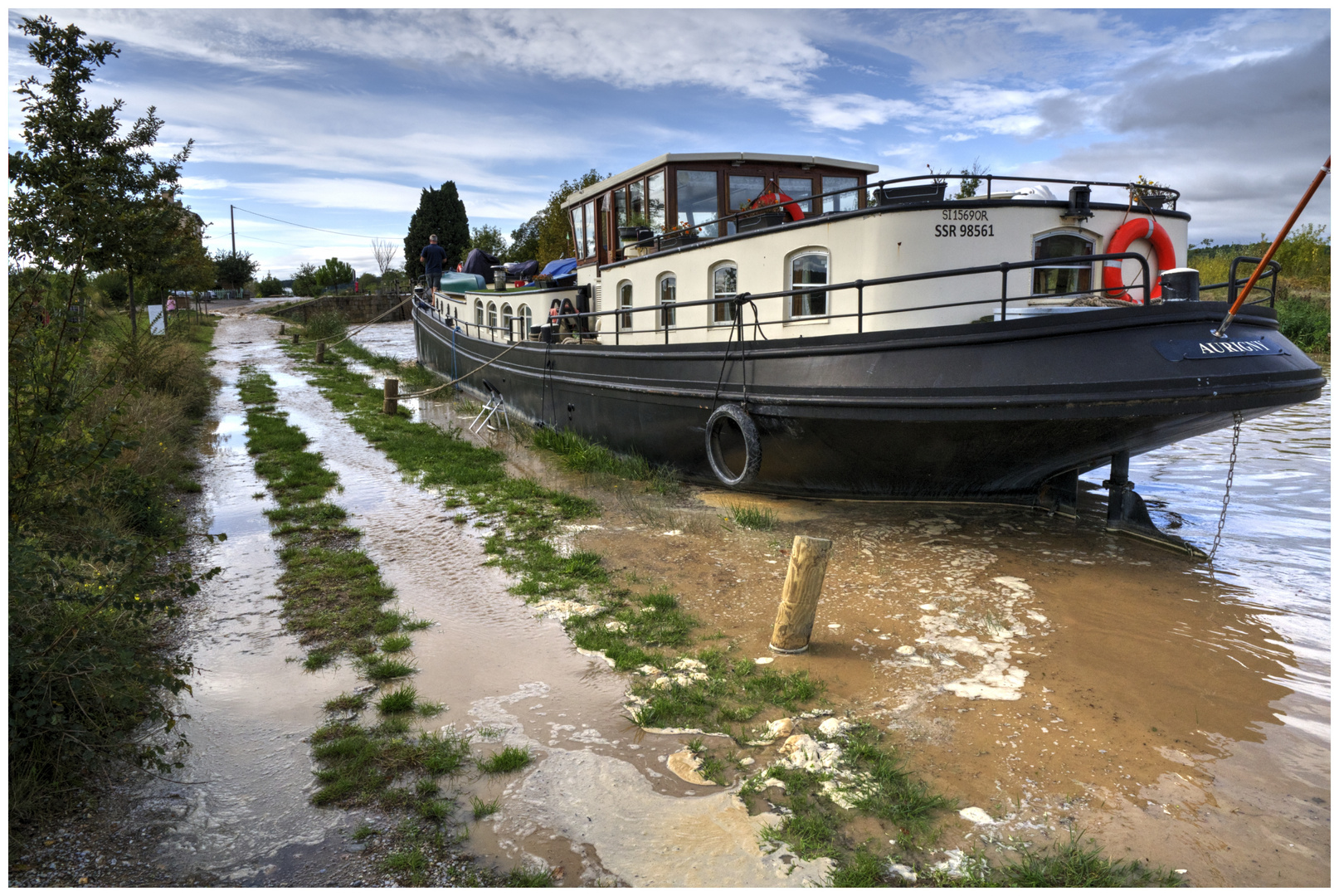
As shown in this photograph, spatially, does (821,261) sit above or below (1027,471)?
above

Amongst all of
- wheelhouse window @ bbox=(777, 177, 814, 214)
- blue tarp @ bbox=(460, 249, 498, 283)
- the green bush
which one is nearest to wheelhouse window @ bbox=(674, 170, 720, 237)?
wheelhouse window @ bbox=(777, 177, 814, 214)

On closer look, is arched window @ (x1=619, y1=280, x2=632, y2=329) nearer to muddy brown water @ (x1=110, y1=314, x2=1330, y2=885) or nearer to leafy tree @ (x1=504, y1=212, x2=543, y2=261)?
muddy brown water @ (x1=110, y1=314, x2=1330, y2=885)

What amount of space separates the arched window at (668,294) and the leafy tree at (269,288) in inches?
2359

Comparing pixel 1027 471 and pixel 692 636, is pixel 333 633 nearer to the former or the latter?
pixel 692 636

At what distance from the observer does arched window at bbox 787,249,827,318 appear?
7.52 meters

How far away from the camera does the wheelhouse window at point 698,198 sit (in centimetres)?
966

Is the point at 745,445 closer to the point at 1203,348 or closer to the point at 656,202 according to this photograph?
the point at 1203,348

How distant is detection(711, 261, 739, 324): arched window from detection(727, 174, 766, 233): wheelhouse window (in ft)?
3.70

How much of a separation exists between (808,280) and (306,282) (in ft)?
174

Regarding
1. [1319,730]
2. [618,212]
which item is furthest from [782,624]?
[618,212]

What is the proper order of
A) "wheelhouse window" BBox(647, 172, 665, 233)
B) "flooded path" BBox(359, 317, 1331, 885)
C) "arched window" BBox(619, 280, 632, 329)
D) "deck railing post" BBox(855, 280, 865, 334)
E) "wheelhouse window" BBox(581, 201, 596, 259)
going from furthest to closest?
"wheelhouse window" BBox(581, 201, 596, 259) < "arched window" BBox(619, 280, 632, 329) < "wheelhouse window" BBox(647, 172, 665, 233) < "deck railing post" BBox(855, 280, 865, 334) < "flooded path" BBox(359, 317, 1331, 885)

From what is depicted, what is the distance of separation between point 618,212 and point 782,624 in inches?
297

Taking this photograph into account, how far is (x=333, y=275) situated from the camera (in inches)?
2103

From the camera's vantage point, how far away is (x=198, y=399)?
→ 14273 millimetres
